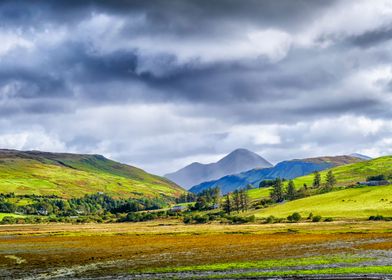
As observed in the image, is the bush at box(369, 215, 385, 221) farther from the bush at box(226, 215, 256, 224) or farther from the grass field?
the grass field

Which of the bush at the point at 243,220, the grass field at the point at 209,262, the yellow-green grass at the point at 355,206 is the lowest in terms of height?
the grass field at the point at 209,262

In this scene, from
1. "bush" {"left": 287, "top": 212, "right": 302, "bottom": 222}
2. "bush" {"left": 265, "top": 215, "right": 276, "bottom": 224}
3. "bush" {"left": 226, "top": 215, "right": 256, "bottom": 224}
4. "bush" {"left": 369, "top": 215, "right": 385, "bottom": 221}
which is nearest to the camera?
"bush" {"left": 369, "top": 215, "right": 385, "bottom": 221}

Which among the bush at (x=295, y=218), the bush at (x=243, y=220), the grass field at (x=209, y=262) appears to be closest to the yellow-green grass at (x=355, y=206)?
the bush at (x=295, y=218)

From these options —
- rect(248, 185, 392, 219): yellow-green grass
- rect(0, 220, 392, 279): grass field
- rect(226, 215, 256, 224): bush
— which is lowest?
rect(0, 220, 392, 279): grass field

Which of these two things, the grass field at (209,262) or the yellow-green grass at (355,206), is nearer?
the grass field at (209,262)

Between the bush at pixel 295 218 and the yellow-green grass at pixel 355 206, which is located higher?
the yellow-green grass at pixel 355 206

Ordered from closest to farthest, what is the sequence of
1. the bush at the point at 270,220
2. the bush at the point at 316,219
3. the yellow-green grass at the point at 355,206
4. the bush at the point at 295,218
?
the bush at the point at 316,219
the yellow-green grass at the point at 355,206
the bush at the point at 295,218
the bush at the point at 270,220

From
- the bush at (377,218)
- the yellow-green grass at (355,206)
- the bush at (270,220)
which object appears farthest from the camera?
the bush at (270,220)

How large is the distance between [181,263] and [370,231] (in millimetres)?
66607

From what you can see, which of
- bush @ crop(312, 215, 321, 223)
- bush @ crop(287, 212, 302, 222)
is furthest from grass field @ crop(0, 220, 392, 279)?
bush @ crop(287, 212, 302, 222)

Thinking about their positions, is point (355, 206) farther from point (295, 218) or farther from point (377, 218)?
point (377, 218)

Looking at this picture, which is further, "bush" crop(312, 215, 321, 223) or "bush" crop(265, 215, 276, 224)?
"bush" crop(265, 215, 276, 224)

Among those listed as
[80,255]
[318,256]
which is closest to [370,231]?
[318,256]

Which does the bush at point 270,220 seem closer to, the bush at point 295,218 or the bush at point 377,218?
Answer: the bush at point 295,218
